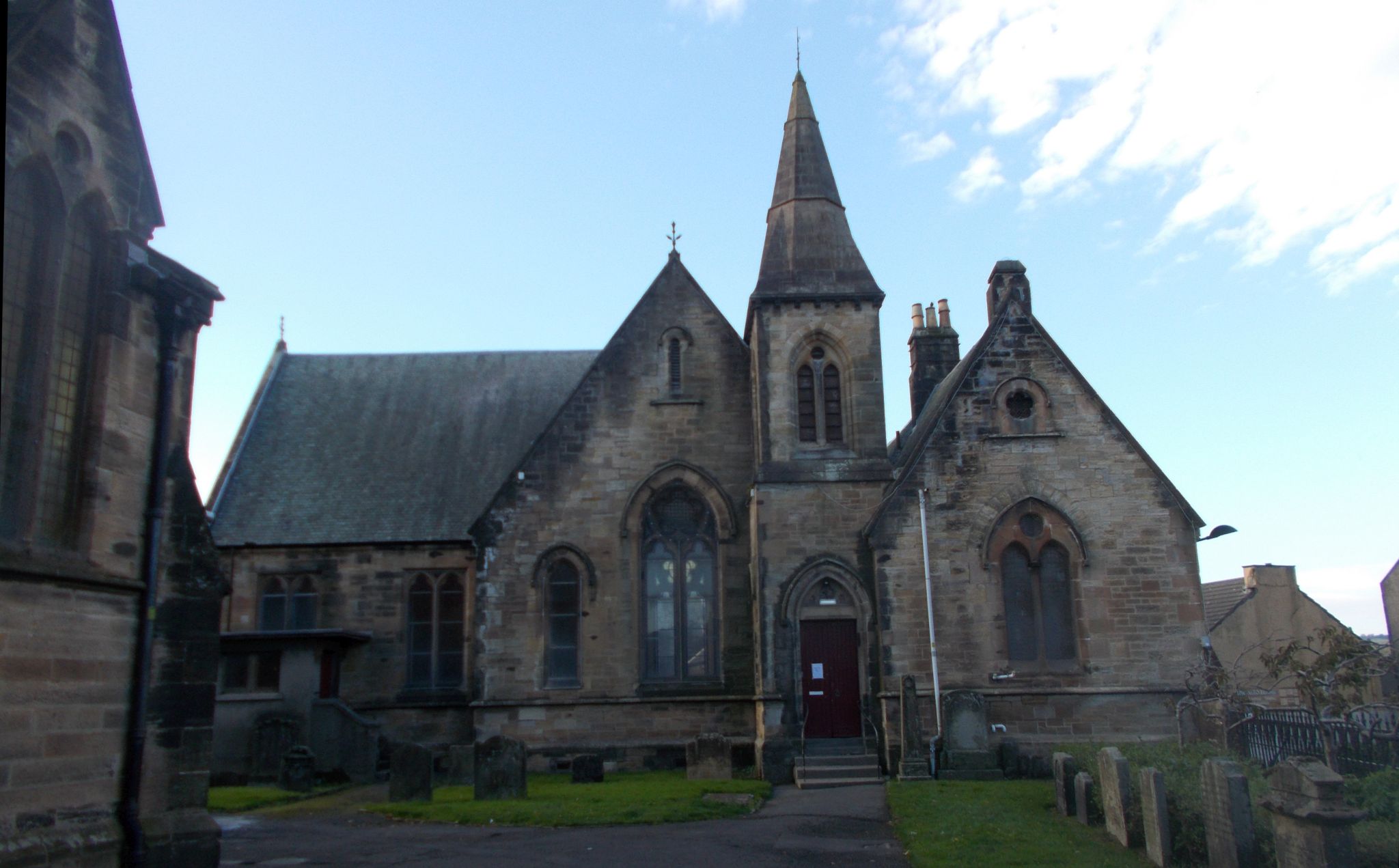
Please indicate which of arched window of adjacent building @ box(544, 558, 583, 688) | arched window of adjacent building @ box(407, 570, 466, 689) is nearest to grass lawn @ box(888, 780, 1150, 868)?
arched window of adjacent building @ box(544, 558, 583, 688)

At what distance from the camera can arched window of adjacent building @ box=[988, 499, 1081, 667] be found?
68.4 feet

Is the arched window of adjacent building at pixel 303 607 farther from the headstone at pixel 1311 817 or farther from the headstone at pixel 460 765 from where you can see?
the headstone at pixel 1311 817

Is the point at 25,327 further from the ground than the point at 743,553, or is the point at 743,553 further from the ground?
the point at 25,327

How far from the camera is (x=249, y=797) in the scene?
19016 mm

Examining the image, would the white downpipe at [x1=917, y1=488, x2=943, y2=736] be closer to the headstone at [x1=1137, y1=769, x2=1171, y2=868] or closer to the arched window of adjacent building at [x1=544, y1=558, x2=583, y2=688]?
the arched window of adjacent building at [x1=544, y1=558, x2=583, y2=688]

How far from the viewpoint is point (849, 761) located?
20094mm

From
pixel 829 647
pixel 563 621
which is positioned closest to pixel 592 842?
pixel 829 647

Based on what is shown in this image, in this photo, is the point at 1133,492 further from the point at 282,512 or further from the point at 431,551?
the point at 282,512

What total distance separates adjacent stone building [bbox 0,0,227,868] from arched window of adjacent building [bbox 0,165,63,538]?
2 cm

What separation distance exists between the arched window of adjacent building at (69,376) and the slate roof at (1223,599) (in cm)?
3561

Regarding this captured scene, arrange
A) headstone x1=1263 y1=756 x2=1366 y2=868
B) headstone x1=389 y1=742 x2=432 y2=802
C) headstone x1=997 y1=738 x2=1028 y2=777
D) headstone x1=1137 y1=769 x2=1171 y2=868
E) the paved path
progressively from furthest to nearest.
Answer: headstone x1=997 y1=738 x2=1028 y2=777
headstone x1=389 y1=742 x2=432 y2=802
the paved path
headstone x1=1137 y1=769 x2=1171 y2=868
headstone x1=1263 y1=756 x2=1366 y2=868

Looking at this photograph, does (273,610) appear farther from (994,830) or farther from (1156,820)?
(1156,820)

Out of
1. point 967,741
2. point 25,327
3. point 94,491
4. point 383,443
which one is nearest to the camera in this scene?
point 25,327

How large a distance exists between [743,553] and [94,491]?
15.1 m
